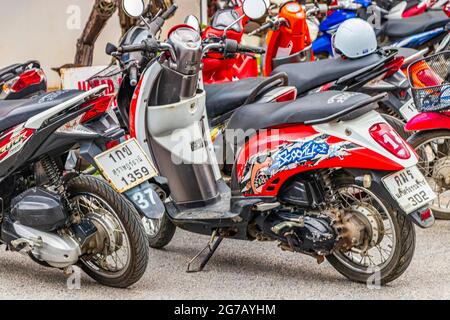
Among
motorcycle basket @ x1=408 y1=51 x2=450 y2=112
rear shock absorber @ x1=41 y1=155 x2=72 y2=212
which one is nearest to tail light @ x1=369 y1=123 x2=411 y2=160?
motorcycle basket @ x1=408 y1=51 x2=450 y2=112

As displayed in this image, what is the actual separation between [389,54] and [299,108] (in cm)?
162

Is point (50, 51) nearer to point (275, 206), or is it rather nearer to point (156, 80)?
point (156, 80)

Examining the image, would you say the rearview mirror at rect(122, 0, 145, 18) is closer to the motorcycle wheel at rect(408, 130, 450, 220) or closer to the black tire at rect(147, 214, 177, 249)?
the black tire at rect(147, 214, 177, 249)

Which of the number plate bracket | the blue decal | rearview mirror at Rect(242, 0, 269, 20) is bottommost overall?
the number plate bracket

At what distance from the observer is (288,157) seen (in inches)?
162

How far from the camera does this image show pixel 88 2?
7.53 metres

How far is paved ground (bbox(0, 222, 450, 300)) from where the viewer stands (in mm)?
4141

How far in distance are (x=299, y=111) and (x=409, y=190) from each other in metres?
0.61

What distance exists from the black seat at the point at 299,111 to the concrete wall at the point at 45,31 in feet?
10.9

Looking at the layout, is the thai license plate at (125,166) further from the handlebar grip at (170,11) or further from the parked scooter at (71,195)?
the handlebar grip at (170,11)

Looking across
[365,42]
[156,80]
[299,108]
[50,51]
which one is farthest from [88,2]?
[299,108]

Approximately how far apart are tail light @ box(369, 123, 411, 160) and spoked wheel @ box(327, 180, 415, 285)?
221 mm

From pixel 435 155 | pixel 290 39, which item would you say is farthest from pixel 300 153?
pixel 290 39

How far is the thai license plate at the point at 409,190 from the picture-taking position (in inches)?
153
